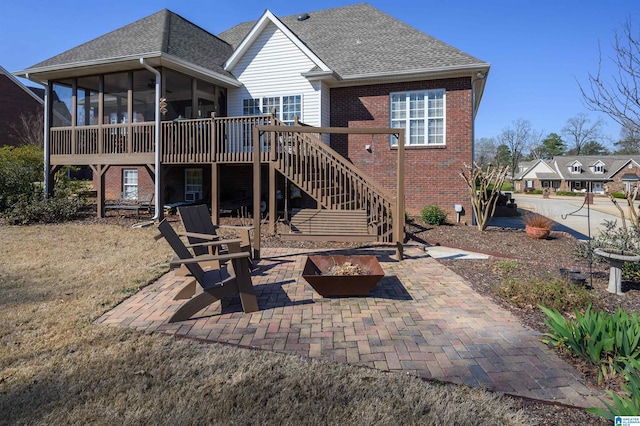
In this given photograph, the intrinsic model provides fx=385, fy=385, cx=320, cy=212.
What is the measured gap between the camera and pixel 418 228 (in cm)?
1097

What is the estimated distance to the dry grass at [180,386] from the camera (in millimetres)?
2598

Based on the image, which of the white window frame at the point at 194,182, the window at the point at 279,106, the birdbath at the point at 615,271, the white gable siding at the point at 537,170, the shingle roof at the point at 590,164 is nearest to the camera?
the birdbath at the point at 615,271

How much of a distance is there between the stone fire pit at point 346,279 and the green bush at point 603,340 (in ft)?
6.72

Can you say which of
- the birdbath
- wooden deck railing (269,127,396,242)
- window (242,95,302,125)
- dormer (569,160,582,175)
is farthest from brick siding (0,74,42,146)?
dormer (569,160,582,175)

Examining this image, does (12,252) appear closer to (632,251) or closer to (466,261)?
(466,261)

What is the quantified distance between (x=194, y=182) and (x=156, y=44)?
17.7 feet

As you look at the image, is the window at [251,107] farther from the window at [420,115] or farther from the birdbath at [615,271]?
the birdbath at [615,271]

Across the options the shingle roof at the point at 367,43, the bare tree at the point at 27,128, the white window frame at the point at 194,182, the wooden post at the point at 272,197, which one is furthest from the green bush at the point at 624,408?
the bare tree at the point at 27,128

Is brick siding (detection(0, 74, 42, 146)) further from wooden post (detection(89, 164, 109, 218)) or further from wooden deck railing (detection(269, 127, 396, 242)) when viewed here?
wooden deck railing (detection(269, 127, 396, 242))

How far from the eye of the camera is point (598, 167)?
198 feet

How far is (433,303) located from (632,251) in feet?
12.1

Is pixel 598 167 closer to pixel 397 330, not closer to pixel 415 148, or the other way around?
pixel 415 148

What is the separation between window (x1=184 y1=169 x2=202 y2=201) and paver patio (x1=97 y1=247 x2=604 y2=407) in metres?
9.84

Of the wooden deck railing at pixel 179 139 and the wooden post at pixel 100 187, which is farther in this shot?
the wooden post at pixel 100 187
